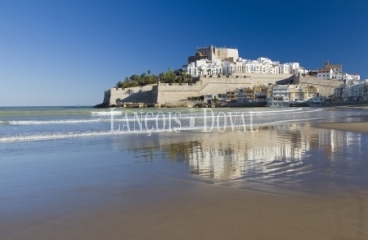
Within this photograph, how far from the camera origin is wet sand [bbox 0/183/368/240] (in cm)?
259

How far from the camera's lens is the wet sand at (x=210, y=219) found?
2588mm

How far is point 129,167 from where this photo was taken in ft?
18.6

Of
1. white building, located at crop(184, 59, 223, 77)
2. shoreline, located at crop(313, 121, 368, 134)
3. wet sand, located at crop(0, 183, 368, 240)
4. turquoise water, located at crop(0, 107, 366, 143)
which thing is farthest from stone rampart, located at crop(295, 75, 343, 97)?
wet sand, located at crop(0, 183, 368, 240)

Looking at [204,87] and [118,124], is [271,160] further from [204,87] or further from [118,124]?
Answer: [204,87]

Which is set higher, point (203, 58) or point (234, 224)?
point (203, 58)

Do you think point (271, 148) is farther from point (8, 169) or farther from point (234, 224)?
point (8, 169)

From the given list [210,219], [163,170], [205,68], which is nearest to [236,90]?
[205,68]

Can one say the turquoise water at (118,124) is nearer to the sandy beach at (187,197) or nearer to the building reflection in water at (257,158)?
the building reflection in water at (257,158)

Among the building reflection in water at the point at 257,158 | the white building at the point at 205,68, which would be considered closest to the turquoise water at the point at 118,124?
the building reflection in water at the point at 257,158

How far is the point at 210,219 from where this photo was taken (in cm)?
291

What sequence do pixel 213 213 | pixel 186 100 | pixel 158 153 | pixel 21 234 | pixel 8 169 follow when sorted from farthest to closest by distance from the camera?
pixel 186 100
pixel 158 153
pixel 8 169
pixel 213 213
pixel 21 234

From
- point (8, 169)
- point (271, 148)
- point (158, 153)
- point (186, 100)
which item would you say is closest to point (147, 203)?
point (8, 169)

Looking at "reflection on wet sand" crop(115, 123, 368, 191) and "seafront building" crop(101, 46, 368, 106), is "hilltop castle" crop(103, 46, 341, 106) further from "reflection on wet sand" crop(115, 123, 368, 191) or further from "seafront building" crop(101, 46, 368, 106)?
"reflection on wet sand" crop(115, 123, 368, 191)

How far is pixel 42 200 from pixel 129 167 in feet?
7.01
